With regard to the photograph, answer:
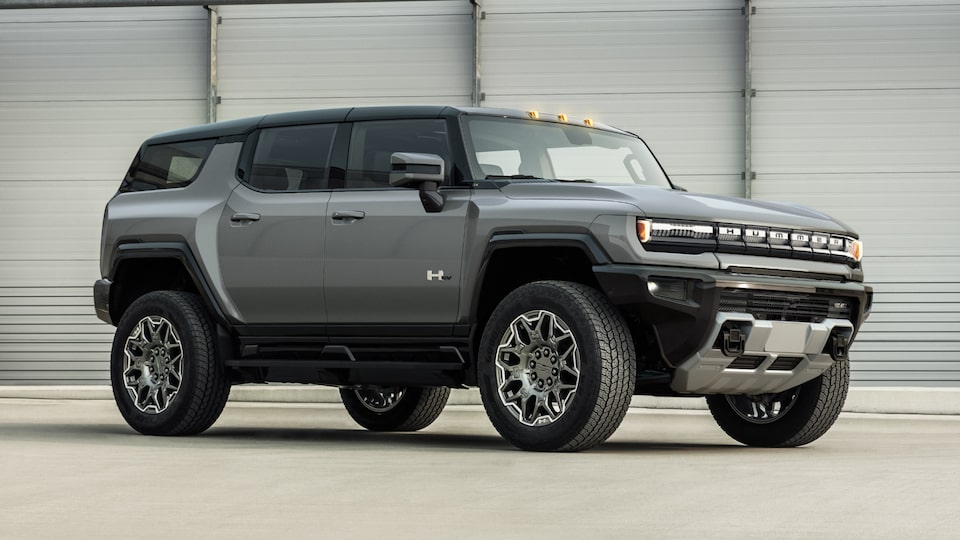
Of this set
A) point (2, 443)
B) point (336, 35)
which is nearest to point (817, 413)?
point (2, 443)

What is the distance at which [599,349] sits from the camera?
7.91 meters

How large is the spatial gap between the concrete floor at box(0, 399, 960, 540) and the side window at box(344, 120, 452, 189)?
1.64m

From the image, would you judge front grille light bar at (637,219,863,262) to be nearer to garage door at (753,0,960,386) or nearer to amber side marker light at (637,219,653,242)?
amber side marker light at (637,219,653,242)

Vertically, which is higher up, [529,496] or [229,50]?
[229,50]

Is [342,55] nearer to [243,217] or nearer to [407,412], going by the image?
[407,412]

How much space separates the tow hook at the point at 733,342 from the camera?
8039mm

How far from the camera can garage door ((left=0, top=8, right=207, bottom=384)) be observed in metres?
20.4

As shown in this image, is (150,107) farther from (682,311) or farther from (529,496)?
(529,496)

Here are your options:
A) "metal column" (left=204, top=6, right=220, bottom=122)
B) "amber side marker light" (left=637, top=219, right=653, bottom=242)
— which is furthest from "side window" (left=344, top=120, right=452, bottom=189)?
"metal column" (left=204, top=6, right=220, bottom=122)

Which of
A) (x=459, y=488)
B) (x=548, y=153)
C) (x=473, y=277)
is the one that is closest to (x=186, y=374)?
(x=473, y=277)

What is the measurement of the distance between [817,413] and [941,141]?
11.0 m

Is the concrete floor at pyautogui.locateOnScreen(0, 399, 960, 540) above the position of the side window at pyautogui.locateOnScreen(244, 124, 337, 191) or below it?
below

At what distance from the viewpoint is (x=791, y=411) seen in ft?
30.7

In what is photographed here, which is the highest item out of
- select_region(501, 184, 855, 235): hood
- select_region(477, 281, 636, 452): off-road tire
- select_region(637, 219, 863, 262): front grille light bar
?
select_region(501, 184, 855, 235): hood
